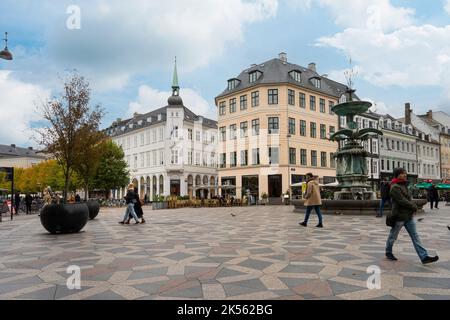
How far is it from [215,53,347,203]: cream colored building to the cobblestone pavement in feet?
112

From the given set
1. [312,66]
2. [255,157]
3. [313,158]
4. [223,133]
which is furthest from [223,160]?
[312,66]

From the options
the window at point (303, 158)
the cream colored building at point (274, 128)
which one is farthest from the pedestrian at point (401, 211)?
the window at point (303, 158)

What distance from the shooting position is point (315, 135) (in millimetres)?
49719

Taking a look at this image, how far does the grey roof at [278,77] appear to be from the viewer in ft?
154

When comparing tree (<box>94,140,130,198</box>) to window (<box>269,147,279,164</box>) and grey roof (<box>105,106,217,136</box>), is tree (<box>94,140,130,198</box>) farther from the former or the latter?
window (<box>269,147,279,164</box>)

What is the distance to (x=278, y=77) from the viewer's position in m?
47.1

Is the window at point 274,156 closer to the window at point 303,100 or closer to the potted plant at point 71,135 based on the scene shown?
the window at point 303,100

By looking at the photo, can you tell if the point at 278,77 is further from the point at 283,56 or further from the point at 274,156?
the point at 274,156

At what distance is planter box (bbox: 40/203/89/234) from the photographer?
1166 centimetres

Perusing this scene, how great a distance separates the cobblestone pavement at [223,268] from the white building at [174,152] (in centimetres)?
4570

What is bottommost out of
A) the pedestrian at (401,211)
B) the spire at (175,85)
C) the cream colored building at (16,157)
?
the pedestrian at (401,211)

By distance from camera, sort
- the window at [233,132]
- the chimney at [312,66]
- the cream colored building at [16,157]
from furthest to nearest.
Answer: the cream colored building at [16,157], the chimney at [312,66], the window at [233,132]

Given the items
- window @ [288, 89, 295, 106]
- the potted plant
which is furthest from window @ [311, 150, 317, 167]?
the potted plant

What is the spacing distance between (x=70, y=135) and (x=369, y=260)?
10681 millimetres
